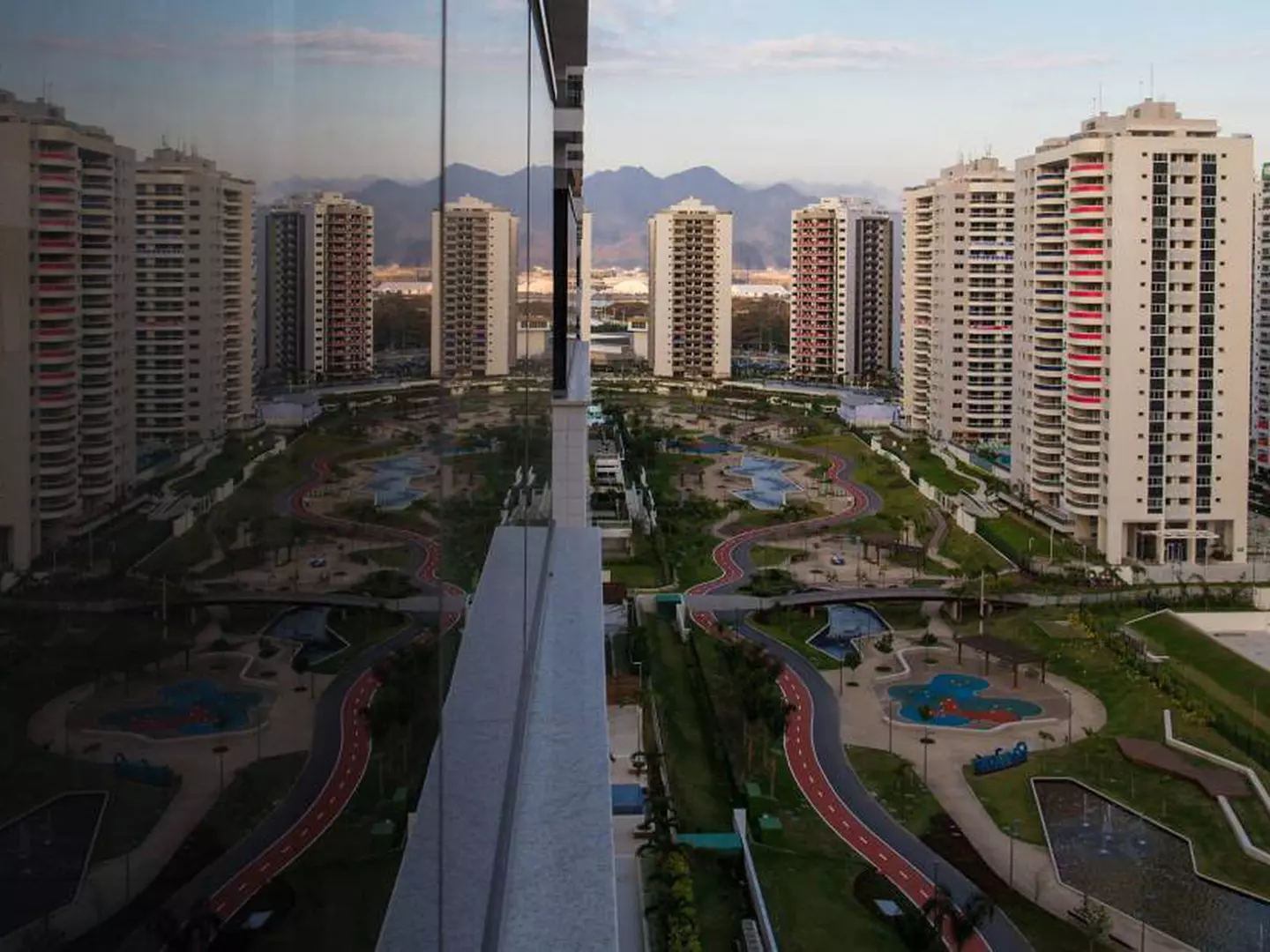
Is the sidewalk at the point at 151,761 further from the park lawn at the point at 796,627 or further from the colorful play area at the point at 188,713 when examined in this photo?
the park lawn at the point at 796,627

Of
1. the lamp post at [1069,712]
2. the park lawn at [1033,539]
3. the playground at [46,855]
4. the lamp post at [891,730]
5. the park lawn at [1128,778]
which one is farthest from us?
the park lawn at [1033,539]

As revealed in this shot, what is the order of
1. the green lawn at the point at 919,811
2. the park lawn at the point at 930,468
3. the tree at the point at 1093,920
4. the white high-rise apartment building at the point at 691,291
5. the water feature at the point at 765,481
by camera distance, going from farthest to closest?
the white high-rise apartment building at the point at 691,291, the park lawn at the point at 930,468, the water feature at the point at 765,481, the green lawn at the point at 919,811, the tree at the point at 1093,920

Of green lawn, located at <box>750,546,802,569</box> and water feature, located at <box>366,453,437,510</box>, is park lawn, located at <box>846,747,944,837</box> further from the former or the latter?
water feature, located at <box>366,453,437,510</box>

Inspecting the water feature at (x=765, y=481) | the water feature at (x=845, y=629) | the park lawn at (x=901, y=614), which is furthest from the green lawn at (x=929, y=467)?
the water feature at (x=845, y=629)

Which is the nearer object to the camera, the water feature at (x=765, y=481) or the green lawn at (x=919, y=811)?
the green lawn at (x=919, y=811)

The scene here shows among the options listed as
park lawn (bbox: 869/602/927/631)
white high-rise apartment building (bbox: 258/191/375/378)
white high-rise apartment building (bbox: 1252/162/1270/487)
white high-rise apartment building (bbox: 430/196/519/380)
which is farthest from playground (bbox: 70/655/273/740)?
white high-rise apartment building (bbox: 1252/162/1270/487)

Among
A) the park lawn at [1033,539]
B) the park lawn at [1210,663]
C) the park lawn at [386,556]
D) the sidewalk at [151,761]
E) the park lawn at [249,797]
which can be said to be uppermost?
the park lawn at [386,556]

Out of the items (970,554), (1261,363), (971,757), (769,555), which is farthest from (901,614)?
(1261,363)

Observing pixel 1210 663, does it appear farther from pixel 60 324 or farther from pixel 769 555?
pixel 60 324
